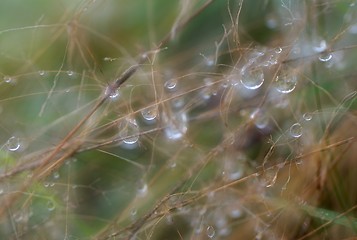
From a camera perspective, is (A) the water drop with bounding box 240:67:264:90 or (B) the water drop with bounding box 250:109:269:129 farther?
(B) the water drop with bounding box 250:109:269:129

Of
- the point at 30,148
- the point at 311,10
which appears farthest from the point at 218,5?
the point at 30,148

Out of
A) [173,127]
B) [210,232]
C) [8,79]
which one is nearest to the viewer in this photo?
[210,232]

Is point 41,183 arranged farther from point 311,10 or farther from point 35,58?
point 311,10

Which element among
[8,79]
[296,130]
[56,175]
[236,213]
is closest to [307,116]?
[296,130]

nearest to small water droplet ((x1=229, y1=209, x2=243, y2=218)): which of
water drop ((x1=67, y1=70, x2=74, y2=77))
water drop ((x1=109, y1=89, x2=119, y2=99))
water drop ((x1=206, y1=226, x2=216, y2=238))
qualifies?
water drop ((x1=206, y1=226, x2=216, y2=238))

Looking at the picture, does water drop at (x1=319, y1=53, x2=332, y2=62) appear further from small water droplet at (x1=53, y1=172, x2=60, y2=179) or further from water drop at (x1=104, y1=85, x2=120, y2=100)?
small water droplet at (x1=53, y1=172, x2=60, y2=179)

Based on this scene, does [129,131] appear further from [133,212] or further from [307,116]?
[307,116]

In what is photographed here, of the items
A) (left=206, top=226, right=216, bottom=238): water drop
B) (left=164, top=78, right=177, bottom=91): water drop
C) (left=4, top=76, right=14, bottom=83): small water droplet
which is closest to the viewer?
(left=206, top=226, right=216, bottom=238): water drop
